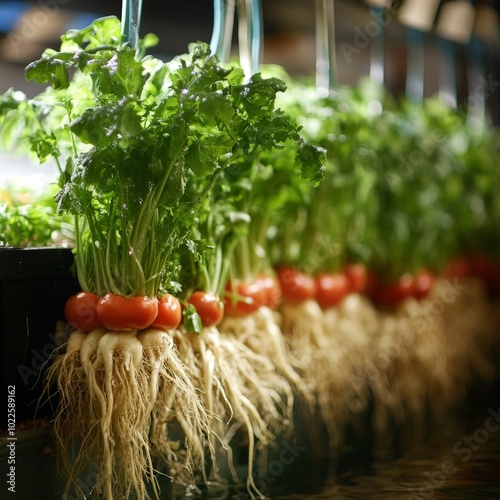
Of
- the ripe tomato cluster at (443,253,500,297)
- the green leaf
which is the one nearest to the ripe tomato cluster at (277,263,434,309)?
the ripe tomato cluster at (443,253,500,297)

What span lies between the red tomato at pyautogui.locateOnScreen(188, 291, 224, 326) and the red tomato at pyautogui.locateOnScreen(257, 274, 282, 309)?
27 cm

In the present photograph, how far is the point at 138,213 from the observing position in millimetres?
1419

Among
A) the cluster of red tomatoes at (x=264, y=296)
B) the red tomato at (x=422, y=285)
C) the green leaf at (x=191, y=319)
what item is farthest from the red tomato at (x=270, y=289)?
the red tomato at (x=422, y=285)

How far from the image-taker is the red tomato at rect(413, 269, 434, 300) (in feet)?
8.25

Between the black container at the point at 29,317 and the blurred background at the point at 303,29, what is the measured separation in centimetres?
90

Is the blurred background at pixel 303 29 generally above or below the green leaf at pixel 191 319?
above

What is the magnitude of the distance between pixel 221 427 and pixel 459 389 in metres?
1.34

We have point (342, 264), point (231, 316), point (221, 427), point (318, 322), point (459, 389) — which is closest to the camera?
point (221, 427)

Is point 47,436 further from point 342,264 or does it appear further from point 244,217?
point 342,264

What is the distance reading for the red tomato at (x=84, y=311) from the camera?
4.76 feet

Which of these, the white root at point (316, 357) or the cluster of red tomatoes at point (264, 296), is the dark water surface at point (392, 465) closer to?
the white root at point (316, 357)

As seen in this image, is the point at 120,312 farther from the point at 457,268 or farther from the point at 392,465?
the point at 457,268

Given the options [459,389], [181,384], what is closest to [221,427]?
[181,384]

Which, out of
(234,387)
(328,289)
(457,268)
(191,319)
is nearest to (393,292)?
(328,289)
